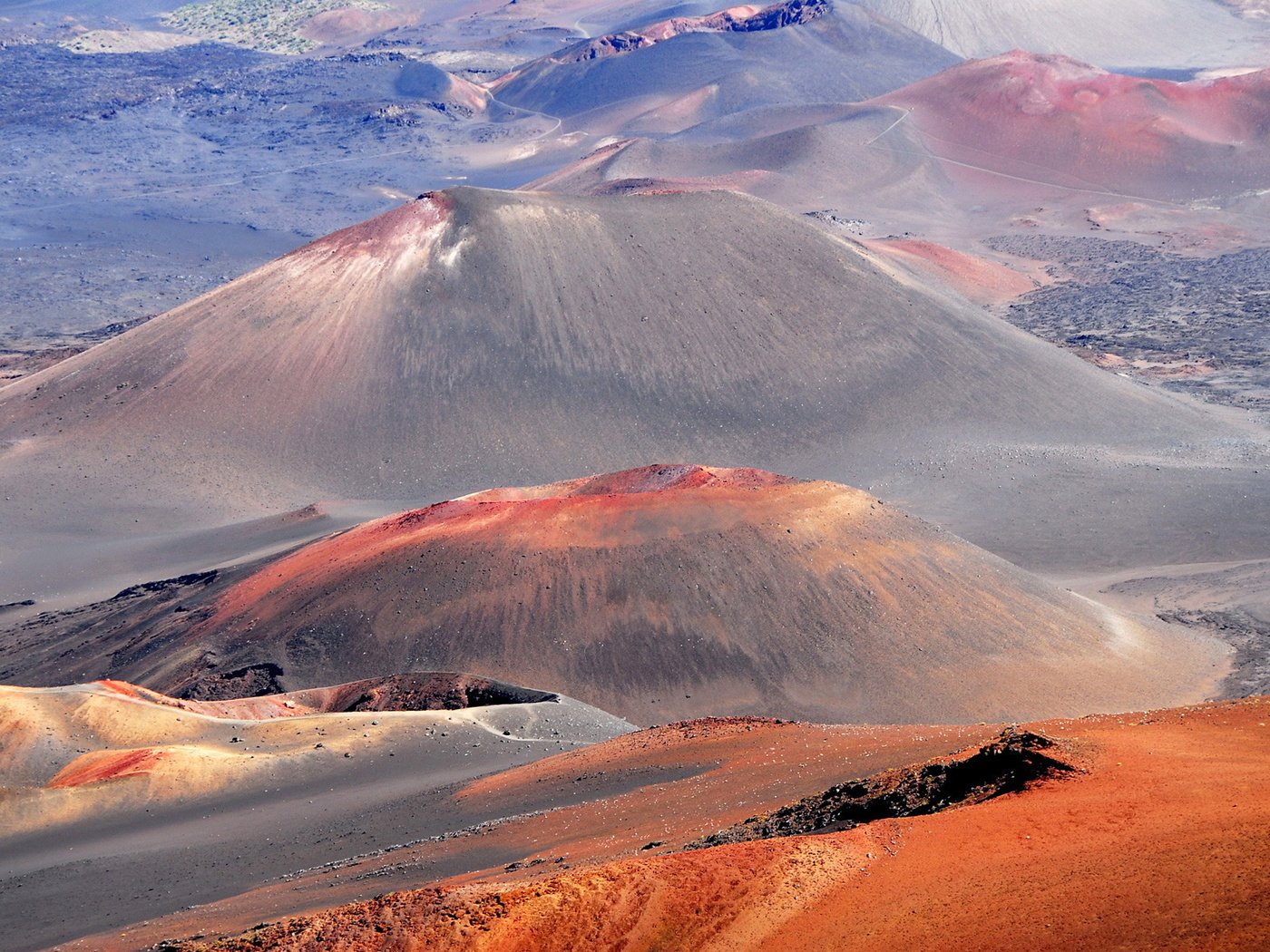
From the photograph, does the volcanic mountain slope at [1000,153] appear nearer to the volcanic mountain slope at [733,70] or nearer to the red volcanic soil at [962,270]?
the red volcanic soil at [962,270]

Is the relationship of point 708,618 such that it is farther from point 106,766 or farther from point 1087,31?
point 1087,31

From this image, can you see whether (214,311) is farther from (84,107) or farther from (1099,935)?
(84,107)

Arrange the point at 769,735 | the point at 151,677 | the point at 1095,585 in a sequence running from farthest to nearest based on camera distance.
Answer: the point at 1095,585 → the point at 151,677 → the point at 769,735

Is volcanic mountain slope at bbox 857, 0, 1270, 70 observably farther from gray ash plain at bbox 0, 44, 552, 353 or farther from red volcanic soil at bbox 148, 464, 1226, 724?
red volcanic soil at bbox 148, 464, 1226, 724

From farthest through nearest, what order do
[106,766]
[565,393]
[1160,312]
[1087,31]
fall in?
1. [1087,31]
2. [1160,312]
3. [565,393]
4. [106,766]

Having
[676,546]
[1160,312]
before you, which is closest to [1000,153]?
[1160,312]

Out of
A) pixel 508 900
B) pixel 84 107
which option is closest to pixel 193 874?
pixel 508 900

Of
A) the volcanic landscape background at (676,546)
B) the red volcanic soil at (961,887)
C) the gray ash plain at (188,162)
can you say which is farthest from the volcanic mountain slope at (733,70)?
the red volcanic soil at (961,887)
